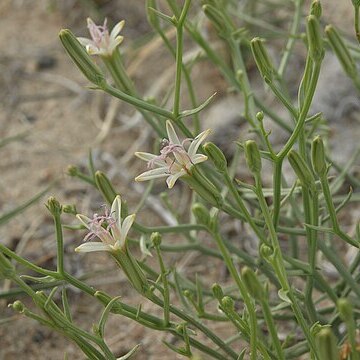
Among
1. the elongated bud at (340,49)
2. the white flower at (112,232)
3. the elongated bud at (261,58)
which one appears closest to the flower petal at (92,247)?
the white flower at (112,232)

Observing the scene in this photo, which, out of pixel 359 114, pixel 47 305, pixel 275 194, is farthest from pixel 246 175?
pixel 47 305

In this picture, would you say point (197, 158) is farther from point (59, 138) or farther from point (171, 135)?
point (59, 138)

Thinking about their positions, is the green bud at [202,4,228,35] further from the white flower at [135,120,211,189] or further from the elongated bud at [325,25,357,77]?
the white flower at [135,120,211,189]

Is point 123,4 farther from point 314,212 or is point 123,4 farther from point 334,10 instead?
point 314,212

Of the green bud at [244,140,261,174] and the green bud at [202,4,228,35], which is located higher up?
the green bud at [202,4,228,35]

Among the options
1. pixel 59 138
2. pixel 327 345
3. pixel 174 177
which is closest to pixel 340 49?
pixel 174 177

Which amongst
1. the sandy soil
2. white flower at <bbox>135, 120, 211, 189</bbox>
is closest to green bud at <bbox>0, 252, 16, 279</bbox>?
white flower at <bbox>135, 120, 211, 189</bbox>
